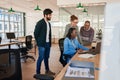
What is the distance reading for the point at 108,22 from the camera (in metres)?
0.43

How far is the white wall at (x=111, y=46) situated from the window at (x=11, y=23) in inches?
457

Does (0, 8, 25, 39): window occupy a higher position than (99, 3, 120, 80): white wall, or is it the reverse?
(0, 8, 25, 39): window

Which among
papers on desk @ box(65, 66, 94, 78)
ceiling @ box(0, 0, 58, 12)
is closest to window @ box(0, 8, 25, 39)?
ceiling @ box(0, 0, 58, 12)

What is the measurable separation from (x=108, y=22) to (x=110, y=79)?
135mm

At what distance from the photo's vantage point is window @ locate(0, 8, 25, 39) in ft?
38.1

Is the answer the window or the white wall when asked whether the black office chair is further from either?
the white wall

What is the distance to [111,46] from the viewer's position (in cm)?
43

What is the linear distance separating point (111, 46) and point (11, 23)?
12.9 metres

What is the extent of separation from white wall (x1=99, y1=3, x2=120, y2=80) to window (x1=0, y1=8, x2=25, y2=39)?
11.6m

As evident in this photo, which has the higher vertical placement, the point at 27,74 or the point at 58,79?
the point at 58,79

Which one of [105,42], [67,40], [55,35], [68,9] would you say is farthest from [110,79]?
[55,35]

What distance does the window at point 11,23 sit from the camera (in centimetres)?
1161

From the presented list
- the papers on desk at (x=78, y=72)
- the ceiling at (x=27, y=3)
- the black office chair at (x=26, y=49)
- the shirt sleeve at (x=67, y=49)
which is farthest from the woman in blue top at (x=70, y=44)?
the ceiling at (x=27, y=3)

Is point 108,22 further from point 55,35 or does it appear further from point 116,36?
point 55,35
